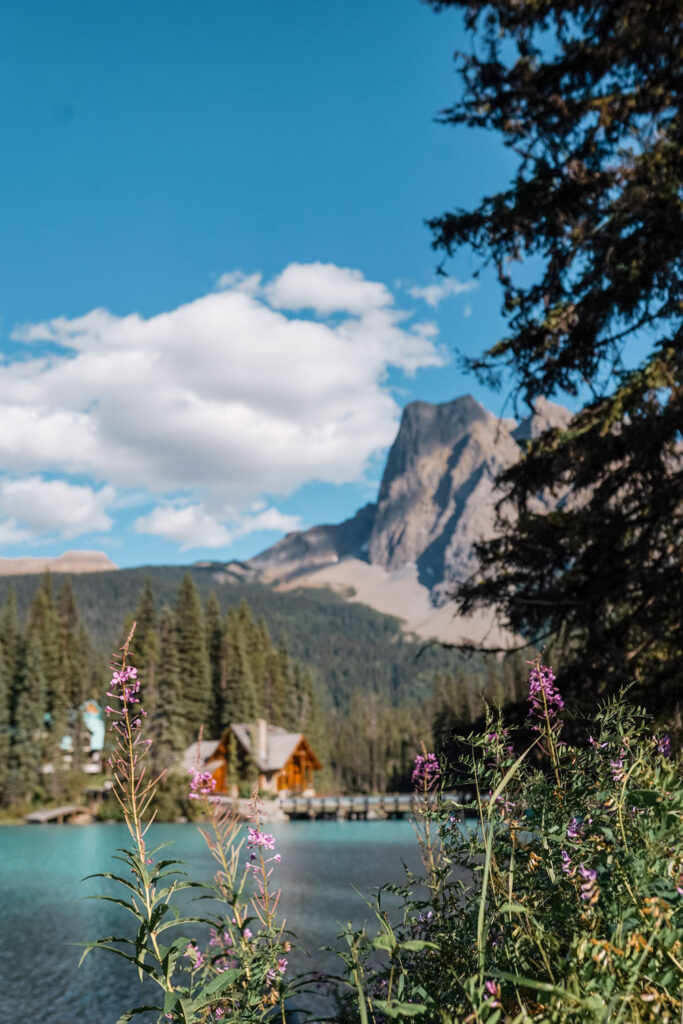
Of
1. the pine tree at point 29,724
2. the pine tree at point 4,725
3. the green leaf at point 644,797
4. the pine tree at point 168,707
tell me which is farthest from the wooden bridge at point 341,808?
the green leaf at point 644,797

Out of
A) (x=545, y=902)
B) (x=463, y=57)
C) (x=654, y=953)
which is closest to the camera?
(x=654, y=953)

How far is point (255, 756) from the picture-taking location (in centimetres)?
5609

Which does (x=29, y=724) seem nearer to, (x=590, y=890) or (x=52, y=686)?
(x=52, y=686)

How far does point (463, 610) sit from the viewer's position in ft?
27.8

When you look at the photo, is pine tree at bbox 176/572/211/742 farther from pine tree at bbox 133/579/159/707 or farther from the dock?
the dock

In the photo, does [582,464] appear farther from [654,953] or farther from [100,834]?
[100,834]

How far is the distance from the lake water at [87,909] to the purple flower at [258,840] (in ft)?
0.68

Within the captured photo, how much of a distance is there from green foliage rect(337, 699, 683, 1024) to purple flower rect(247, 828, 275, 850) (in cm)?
51

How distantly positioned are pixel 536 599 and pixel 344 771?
100324 millimetres

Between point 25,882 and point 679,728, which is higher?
point 679,728

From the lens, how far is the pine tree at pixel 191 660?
2331 inches

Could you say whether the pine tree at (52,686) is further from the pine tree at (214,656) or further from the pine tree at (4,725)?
the pine tree at (214,656)

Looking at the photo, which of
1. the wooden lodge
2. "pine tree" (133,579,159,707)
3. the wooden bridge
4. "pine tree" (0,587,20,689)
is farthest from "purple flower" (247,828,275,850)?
"pine tree" (0,587,20,689)

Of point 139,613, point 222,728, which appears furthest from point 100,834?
point 139,613
